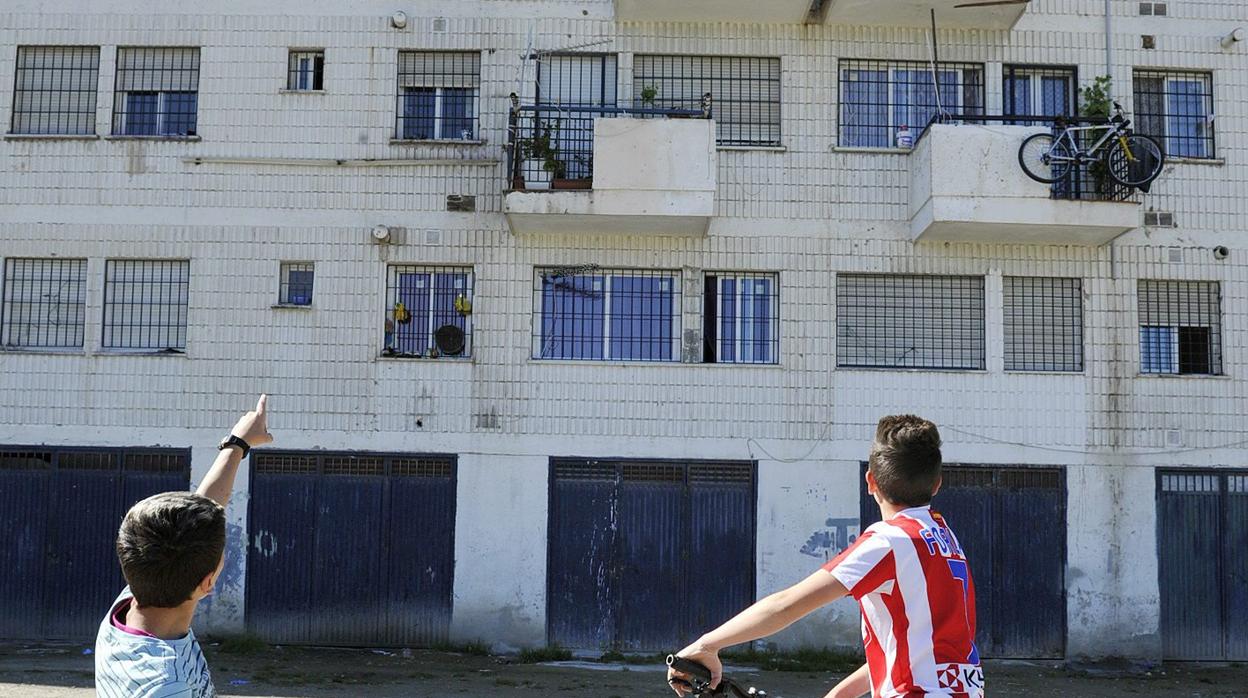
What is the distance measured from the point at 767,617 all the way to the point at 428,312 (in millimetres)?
11654

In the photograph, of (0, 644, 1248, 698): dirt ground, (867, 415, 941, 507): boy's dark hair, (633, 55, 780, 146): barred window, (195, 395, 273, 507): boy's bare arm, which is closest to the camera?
(195, 395, 273, 507): boy's bare arm

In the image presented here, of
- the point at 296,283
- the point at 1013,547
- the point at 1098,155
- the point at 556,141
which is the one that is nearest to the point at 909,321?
the point at 1098,155

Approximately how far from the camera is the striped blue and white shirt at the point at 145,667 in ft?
9.87

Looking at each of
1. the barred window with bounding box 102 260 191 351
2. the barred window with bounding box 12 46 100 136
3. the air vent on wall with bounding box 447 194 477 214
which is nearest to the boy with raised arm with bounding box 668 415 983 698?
the air vent on wall with bounding box 447 194 477 214

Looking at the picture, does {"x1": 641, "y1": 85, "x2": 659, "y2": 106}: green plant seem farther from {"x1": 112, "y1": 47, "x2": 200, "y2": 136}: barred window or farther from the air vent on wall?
{"x1": 112, "y1": 47, "x2": 200, "y2": 136}: barred window

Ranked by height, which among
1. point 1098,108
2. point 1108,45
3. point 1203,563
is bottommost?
point 1203,563

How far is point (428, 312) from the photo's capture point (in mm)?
14789

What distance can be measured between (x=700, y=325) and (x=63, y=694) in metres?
8.23

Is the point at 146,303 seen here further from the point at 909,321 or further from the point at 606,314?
the point at 909,321

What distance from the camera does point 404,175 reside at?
48.6 ft

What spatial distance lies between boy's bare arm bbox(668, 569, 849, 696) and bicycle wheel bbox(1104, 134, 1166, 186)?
38.3 feet

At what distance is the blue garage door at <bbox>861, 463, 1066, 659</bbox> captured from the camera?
1425 centimetres

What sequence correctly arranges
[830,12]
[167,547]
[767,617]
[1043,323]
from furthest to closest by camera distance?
[1043,323] → [830,12] → [767,617] → [167,547]

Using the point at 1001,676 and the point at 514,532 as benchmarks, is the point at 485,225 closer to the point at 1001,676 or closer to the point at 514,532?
the point at 514,532
